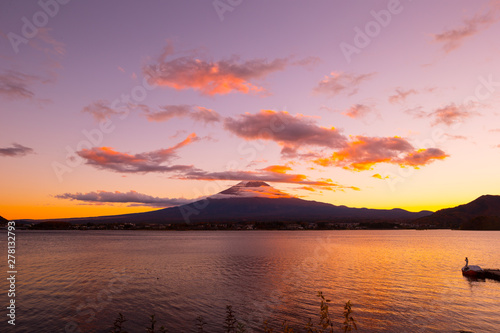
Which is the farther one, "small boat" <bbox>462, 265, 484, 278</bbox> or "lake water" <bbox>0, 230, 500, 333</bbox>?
"small boat" <bbox>462, 265, 484, 278</bbox>

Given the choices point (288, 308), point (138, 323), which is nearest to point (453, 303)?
point (288, 308)

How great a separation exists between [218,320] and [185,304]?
7.04 meters

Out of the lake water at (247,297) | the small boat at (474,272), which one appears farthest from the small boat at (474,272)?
the lake water at (247,297)

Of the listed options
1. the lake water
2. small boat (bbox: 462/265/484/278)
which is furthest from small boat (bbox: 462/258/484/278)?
the lake water

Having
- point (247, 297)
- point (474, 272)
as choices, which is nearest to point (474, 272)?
point (474, 272)

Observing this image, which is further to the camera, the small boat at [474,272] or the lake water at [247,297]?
the small boat at [474,272]

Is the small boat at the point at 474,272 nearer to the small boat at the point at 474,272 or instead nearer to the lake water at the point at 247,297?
the small boat at the point at 474,272

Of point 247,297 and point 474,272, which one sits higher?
point 247,297

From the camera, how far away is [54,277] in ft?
165

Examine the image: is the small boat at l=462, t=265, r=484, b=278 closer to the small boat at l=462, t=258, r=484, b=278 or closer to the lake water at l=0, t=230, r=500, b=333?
the small boat at l=462, t=258, r=484, b=278

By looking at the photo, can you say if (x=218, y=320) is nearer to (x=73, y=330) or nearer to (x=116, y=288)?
(x=73, y=330)

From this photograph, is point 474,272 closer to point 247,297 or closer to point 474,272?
point 474,272

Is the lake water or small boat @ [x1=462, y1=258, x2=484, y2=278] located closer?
the lake water

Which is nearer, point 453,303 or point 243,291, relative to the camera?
point 453,303
